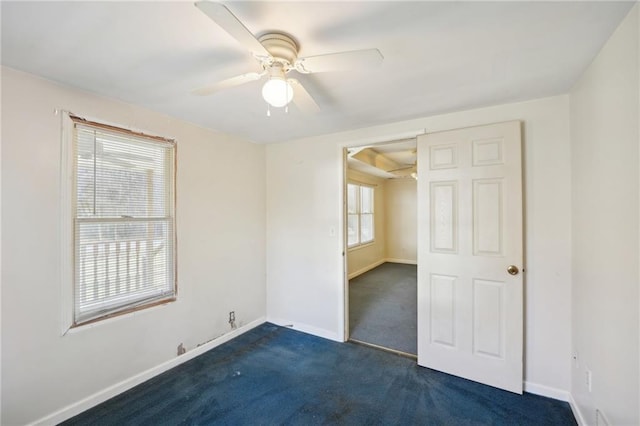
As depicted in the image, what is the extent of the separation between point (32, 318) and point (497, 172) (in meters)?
3.45

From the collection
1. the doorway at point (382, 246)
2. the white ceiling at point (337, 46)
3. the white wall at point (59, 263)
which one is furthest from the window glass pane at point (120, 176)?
the doorway at point (382, 246)

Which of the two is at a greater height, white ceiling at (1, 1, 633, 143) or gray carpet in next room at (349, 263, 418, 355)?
white ceiling at (1, 1, 633, 143)

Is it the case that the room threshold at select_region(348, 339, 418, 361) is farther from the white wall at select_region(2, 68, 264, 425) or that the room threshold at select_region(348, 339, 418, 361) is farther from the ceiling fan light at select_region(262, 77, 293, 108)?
the ceiling fan light at select_region(262, 77, 293, 108)

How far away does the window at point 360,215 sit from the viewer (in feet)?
19.7

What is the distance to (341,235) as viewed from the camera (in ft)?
9.96

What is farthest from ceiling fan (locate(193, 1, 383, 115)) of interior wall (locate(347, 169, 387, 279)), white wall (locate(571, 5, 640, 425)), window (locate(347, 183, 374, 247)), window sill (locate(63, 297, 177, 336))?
interior wall (locate(347, 169, 387, 279))

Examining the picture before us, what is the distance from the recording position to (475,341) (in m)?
2.26

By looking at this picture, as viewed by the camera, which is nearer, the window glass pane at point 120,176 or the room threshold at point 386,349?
the window glass pane at point 120,176

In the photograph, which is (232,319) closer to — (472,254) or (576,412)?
(472,254)

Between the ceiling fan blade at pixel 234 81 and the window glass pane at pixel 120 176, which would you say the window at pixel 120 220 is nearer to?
the window glass pane at pixel 120 176

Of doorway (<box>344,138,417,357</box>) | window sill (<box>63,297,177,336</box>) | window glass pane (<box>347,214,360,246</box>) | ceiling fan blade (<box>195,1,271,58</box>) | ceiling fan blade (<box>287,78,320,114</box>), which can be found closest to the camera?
ceiling fan blade (<box>195,1,271,58</box>)

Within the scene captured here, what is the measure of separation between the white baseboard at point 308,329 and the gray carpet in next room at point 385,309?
8.5 inches

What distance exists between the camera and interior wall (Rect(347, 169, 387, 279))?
5.93m

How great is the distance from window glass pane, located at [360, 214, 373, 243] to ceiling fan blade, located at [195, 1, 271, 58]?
216 inches
